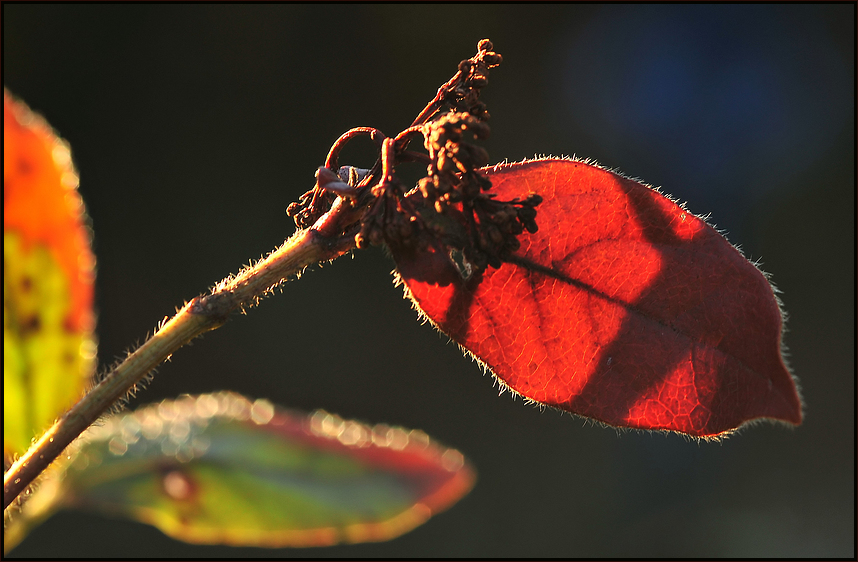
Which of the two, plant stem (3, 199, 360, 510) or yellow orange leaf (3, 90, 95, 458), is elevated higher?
yellow orange leaf (3, 90, 95, 458)

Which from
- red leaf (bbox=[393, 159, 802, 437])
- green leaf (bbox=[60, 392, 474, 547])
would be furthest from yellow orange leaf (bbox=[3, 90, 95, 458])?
red leaf (bbox=[393, 159, 802, 437])

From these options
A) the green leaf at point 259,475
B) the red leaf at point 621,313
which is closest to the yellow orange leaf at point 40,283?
the green leaf at point 259,475

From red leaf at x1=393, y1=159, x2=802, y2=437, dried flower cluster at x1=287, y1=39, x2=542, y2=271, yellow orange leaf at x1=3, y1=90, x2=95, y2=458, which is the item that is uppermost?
yellow orange leaf at x1=3, y1=90, x2=95, y2=458

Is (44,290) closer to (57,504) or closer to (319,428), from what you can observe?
(57,504)

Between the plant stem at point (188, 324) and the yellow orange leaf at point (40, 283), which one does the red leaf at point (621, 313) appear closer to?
the plant stem at point (188, 324)

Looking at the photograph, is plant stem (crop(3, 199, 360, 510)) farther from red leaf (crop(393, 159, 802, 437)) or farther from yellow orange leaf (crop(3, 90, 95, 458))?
yellow orange leaf (crop(3, 90, 95, 458))

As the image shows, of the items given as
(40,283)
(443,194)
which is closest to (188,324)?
(443,194)

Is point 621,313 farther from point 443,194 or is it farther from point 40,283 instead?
point 40,283
